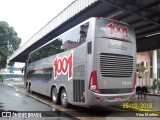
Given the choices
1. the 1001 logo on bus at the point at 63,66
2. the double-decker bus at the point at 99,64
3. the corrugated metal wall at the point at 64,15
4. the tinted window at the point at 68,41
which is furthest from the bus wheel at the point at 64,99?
the corrugated metal wall at the point at 64,15

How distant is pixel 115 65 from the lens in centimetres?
1036

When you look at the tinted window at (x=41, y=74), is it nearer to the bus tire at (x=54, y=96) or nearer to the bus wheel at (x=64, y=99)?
the bus tire at (x=54, y=96)

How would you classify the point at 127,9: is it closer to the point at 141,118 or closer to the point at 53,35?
the point at 141,118

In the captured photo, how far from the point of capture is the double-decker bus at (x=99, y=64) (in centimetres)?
997

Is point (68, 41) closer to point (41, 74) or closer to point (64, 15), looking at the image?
point (41, 74)

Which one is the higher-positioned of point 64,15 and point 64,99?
point 64,15

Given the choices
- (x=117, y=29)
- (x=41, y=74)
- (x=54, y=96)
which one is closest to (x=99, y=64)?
(x=117, y=29)

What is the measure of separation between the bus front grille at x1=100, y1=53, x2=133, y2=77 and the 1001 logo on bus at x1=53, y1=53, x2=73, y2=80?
6.84 feet

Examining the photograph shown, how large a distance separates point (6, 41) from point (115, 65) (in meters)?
39.4

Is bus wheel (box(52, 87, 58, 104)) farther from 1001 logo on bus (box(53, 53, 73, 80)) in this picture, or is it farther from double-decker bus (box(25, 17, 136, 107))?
double-decker bus (box(25, 17, 136, 107))

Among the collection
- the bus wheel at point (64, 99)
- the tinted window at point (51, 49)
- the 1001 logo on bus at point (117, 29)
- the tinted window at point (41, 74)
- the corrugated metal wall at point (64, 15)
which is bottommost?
the bus wheel at point (64, 99)

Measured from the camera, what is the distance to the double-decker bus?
997cm

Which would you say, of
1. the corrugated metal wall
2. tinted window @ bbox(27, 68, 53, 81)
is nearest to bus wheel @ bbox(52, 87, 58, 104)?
tinted window @ bbox(27, 68, 53, 81)

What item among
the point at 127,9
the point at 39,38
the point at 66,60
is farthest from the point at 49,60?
the point at 39,38
